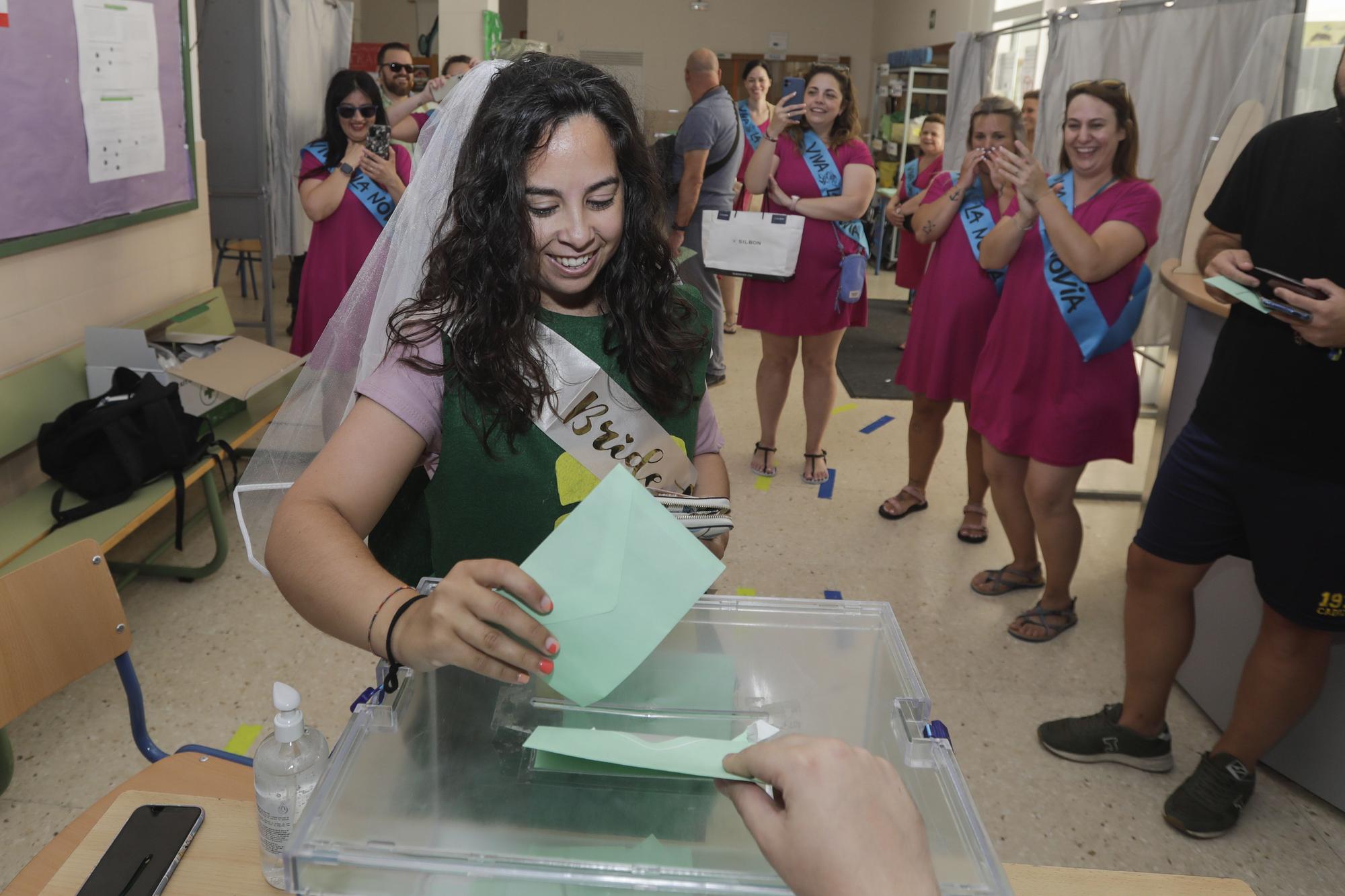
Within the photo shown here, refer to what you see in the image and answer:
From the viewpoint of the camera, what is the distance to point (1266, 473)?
6.08 feet

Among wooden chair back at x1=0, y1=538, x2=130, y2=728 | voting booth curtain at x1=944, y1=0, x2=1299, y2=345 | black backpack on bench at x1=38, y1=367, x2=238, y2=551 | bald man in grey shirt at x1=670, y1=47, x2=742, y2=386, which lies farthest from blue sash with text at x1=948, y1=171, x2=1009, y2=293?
wooden chair back at x1=0, y1=538, x2=130, y2=728

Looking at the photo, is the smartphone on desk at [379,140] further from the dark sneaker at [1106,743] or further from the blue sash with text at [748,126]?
the dark sneaker at [1106,743]

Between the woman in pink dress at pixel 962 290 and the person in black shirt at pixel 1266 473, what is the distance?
1.11 meters

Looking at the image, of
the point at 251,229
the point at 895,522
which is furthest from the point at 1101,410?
the point at 251,229

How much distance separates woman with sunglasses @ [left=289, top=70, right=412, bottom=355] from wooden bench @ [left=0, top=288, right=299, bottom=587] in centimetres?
46

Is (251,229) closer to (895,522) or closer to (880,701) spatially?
(895,522)

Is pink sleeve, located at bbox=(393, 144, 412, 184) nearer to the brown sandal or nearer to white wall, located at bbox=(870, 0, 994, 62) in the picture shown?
the brown sandal

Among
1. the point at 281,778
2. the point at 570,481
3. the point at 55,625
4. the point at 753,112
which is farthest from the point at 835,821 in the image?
the point at 753,112

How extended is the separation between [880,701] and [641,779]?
260mm

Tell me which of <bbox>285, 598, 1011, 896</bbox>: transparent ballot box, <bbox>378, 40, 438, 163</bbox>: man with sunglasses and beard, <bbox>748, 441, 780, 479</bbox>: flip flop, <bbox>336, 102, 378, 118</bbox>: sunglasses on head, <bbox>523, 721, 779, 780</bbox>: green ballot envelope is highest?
<bbox>378, 40, 438, 163</bbox>: man with sunglasses and beard

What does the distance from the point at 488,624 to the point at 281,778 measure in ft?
1.14

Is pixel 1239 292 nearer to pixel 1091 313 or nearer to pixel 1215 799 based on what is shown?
pixel 1091 313

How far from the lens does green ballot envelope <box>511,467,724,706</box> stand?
79 cm

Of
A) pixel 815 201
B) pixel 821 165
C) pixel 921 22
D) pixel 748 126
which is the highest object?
pixel 921 22
